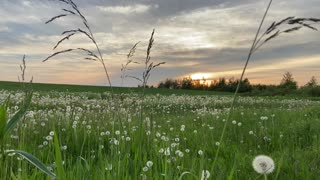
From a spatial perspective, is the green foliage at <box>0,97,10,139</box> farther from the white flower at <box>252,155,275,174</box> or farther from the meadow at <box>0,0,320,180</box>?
the white flower at <box>252,155,275,174</box>

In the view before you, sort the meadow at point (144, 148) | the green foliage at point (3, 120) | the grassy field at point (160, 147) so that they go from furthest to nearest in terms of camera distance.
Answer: the grassy field at point (160, 147)
the meadow at point (144, 148)
the green foliage at point (3, 120)

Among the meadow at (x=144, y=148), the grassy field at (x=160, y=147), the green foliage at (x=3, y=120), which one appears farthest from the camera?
the grassy field at (x=160, y=147)

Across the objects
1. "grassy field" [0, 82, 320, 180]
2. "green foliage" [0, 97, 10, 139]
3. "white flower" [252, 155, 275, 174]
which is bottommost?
"grassy field" [0, 82, 320, 180]

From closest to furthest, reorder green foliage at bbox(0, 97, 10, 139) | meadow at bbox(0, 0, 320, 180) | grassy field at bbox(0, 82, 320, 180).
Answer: green foliage at bbox(0, 97, 10, 139), meadow at bbox(0, 0, 320, 180), grassy field at bbox(0, 82, 320, 180)

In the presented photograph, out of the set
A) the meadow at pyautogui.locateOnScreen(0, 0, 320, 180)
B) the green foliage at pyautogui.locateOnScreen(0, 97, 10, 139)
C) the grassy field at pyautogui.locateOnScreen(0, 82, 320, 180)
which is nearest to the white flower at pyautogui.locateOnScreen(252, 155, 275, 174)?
Result: the meadow at pyautogui.locateOnScreen(0, 0, 320, 180)

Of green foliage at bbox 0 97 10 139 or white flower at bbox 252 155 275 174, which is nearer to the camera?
green foliage at bbox 0 97 10 139

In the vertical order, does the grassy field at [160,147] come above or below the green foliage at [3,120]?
below

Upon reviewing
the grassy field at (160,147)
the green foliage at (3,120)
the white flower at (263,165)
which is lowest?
the grassy field at (160,147)

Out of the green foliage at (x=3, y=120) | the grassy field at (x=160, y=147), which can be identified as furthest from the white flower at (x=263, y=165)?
the green foliage at (x=3, y=120)

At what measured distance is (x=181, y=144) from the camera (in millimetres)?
8062

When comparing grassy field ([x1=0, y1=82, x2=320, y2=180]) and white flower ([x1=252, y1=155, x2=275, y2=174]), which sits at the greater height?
white flower ([x1=252, y1=155, x2=275, y2=174])

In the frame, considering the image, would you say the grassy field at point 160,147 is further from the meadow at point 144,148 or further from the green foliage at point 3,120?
the green foliage at point 3,120

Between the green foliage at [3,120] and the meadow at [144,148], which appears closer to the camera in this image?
the green foliage at [3,120]

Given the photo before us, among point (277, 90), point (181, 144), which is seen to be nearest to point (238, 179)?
point (181, 144)
